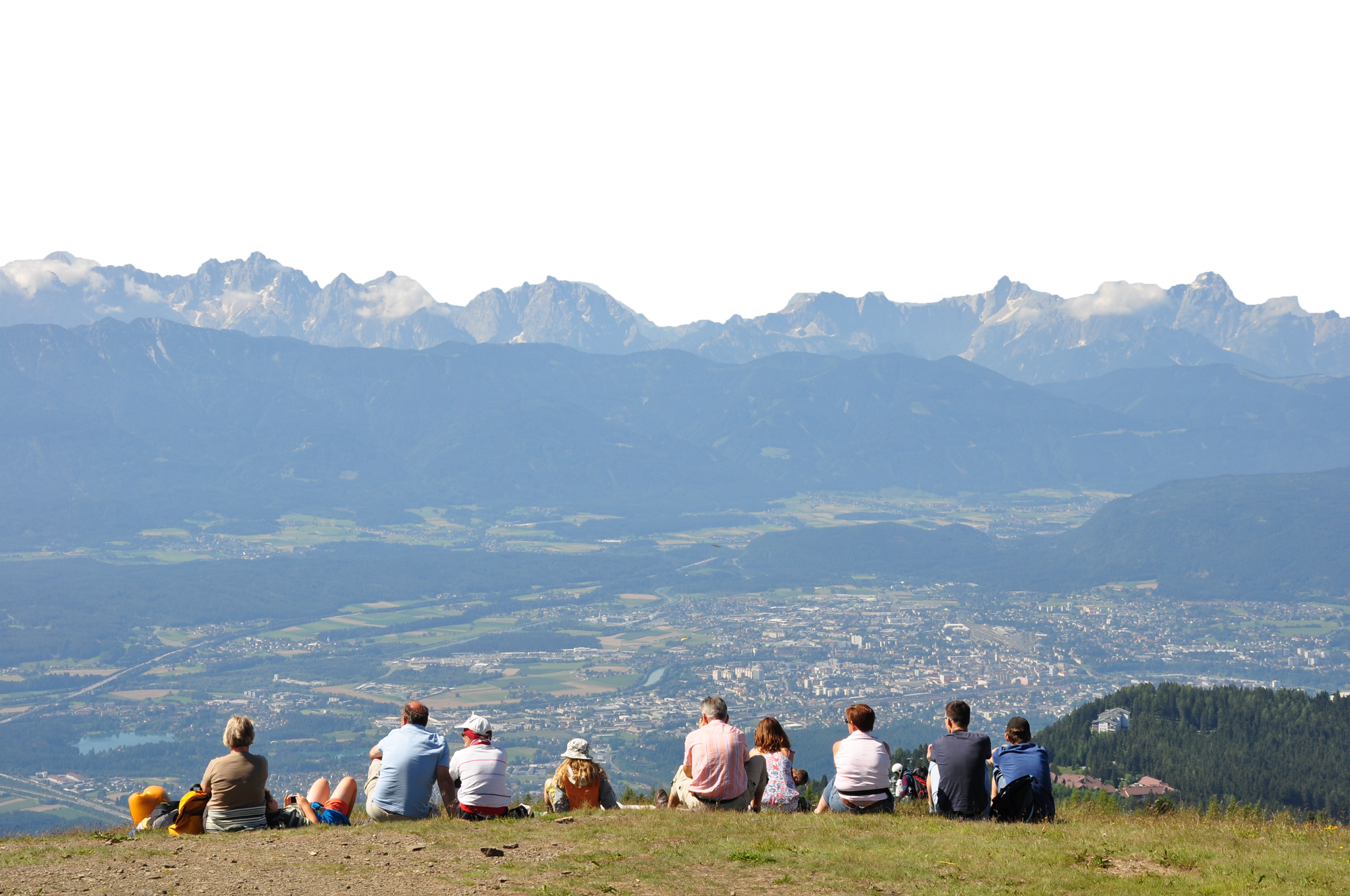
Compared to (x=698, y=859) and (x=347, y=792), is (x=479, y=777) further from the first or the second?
(x=698, y=859)

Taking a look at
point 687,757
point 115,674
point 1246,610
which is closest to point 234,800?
point 687,757

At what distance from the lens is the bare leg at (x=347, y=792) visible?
46.5 ft

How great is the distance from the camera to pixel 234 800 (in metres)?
12.8

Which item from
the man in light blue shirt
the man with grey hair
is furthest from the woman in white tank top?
the man in light blue shirt

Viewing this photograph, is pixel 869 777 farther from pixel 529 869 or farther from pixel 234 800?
pixel 234 800

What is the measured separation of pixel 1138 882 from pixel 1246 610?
216m

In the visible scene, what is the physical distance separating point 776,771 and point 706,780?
1.21 meters

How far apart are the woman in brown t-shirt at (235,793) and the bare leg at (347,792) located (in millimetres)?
1361

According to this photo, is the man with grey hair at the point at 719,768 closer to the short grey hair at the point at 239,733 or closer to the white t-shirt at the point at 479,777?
the white t-shirt at the point at 479,777

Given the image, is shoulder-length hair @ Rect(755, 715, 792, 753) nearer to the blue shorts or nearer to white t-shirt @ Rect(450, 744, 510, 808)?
white t-shirt @ Rect(450, 744, 510, 808)

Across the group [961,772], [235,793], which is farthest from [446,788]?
[961,772]

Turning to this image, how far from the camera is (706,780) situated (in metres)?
13.9

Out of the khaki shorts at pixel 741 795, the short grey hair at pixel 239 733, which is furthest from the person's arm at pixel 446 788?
the khaki shorts at pixel 741 795

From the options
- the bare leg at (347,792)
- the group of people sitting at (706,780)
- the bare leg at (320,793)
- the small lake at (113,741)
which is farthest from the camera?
the small lake at (113,741)
